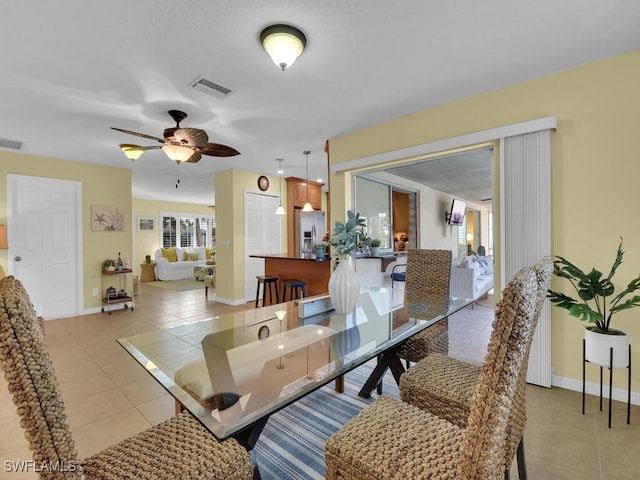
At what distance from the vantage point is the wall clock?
5934 mm

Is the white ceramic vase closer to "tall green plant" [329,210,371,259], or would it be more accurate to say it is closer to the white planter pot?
"tall green plant" [329,210,371,259]

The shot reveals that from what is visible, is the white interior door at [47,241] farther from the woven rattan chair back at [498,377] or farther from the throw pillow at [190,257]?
the woven rattan chair back at [498,377]

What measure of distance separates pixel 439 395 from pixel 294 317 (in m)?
1.06


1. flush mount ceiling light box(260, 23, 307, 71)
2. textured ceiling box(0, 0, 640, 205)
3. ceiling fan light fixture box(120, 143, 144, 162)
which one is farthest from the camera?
ceiling fan light fixture box(120, 143, 144, 162)

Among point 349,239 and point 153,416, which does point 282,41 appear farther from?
point 153,416

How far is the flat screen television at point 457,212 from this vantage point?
7719mm

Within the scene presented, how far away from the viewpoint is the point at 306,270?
14.7 feet

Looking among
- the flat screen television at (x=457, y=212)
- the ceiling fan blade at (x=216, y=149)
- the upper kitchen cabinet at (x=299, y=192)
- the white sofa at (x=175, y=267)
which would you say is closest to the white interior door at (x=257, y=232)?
the upper kitchen cabinet at (x=299, y=192)

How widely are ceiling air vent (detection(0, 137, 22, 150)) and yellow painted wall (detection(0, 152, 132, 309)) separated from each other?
39cm

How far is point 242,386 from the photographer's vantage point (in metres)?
1.19

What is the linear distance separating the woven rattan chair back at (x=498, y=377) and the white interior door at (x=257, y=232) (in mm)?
5269

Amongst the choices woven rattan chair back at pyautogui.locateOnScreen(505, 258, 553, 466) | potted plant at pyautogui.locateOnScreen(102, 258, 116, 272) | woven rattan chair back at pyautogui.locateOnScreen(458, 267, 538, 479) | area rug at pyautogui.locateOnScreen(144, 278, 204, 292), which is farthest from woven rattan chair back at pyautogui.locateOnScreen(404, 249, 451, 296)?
area rug at pyautogui.locateOnScreen(144, 278, 204, 292)

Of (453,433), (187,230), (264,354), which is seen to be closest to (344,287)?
(264,354)

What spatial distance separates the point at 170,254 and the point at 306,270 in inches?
261
